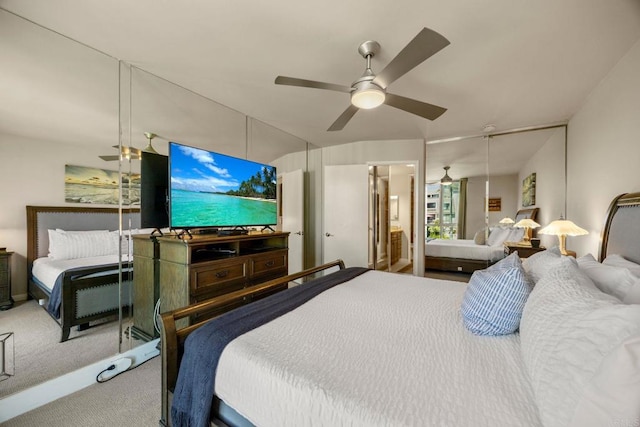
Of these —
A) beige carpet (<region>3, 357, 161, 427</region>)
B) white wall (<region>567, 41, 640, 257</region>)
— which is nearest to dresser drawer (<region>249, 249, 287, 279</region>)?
beige carpet (<region>3, 357, 161, 427</region>)

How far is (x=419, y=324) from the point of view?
1232 millimetres

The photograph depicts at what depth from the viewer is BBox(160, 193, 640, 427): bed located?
59 cm

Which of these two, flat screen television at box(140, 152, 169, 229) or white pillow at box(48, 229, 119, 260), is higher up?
flat screen television at box(140, 152, 169, 229)

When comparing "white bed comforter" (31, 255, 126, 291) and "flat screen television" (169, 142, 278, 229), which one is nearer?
"white bed comforter" (31, 255, 126, 291)

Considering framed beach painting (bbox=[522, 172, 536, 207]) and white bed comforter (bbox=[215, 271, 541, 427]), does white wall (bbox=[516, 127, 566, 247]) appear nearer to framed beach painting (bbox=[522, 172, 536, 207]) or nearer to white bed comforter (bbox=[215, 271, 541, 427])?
framed beach painting (bbox=[522, 172, 536, 207])

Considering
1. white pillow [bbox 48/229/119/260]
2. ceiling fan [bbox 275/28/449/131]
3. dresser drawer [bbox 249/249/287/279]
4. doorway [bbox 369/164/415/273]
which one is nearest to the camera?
ceiling fan [bbox 275/28/449/131]

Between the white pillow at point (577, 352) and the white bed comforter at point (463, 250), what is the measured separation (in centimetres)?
341

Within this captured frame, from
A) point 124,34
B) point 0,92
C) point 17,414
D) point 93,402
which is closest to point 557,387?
point 93,402

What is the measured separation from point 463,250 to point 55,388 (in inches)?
190

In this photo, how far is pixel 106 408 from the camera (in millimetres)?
1568

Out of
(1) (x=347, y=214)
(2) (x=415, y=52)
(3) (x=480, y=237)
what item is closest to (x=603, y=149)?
(3) (x=480, y=237)

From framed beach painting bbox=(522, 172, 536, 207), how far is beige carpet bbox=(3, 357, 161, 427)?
15.6 ft

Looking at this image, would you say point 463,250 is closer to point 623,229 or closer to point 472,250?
point 472,250

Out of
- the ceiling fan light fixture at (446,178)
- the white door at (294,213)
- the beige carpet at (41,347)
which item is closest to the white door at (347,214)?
the white door at (294,213)
